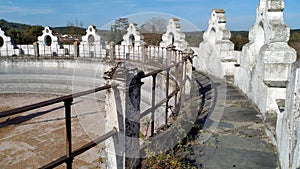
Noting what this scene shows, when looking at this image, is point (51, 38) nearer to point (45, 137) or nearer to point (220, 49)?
point (45, 137)

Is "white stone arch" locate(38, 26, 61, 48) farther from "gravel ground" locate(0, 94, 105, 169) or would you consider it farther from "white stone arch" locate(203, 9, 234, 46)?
"white stone arch" locate(203, 9, 234, 46)

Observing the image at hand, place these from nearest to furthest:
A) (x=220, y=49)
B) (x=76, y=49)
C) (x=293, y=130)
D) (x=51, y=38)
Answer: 1. (x=293, y=130)
2. (x=220, y=49)
3. (x=76, y=49)
4. (x=51, y=38)

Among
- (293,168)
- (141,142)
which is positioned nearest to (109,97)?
(141,142)

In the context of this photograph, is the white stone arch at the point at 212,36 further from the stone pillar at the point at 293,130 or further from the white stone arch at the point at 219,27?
the stone pillar at the point at 293,130

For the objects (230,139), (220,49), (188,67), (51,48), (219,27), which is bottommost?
(230,139)

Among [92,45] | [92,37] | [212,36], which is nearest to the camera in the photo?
[212,36]

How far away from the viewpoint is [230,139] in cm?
409

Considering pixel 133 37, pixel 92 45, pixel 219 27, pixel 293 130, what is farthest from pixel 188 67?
pixel 92 45

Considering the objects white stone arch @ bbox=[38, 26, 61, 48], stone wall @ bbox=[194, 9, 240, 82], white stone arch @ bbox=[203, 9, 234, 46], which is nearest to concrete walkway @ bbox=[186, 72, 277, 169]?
stone wall @ bbox=[194, 9, 240, 82]

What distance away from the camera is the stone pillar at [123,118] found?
8.84 ft

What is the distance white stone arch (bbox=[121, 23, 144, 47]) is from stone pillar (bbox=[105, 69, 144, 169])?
9.29 metres

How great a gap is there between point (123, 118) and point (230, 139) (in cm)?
206

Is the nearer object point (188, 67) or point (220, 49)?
point (188, 67)

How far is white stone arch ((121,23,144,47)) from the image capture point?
1239 centimetres
